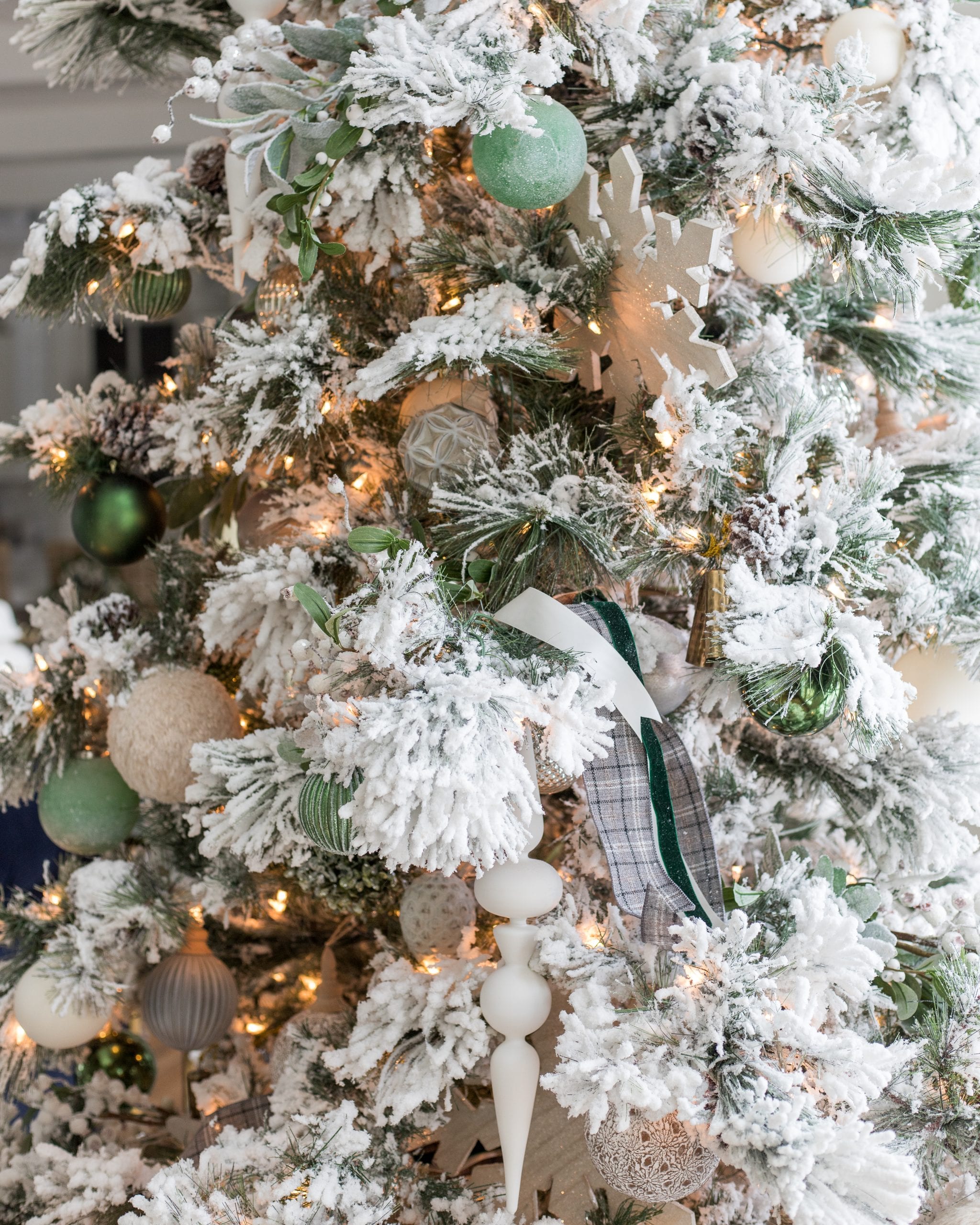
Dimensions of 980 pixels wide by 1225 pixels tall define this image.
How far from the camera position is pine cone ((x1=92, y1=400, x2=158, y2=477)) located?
80cm

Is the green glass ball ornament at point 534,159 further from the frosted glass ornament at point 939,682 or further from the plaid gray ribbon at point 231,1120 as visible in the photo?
the plaid gray ribbon at point 231,1120

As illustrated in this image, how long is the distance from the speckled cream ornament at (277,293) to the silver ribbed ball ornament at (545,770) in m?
0.33

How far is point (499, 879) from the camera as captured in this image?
0.56m

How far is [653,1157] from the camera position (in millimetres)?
510

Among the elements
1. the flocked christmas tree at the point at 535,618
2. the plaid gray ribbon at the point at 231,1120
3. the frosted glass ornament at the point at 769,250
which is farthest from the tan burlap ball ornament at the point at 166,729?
the frosted glass ornament at the point at 769,250

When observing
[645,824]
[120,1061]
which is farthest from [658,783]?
[120,1061]

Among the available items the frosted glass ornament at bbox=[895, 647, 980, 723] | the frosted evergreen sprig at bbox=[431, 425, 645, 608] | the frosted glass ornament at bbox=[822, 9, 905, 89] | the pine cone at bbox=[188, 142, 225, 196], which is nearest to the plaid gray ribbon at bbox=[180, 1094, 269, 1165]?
the frosted evergreen sprig at bbox=[431, 425, 645, 608]

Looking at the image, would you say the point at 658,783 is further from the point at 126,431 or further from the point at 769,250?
the point at 126,431

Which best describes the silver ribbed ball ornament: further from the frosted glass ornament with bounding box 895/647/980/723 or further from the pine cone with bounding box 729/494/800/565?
the frosted glass ornament with bounding box 895/647/980/723

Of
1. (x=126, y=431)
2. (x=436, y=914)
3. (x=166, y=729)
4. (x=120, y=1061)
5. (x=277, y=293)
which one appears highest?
(x=277, y=293)

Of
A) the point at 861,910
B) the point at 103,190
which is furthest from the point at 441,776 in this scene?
the point at 103,190

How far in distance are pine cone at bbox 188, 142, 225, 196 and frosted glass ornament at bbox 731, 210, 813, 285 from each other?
368 mm

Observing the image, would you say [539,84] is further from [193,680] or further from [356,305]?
Result: [193,680]

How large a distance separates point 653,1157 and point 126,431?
63cm
